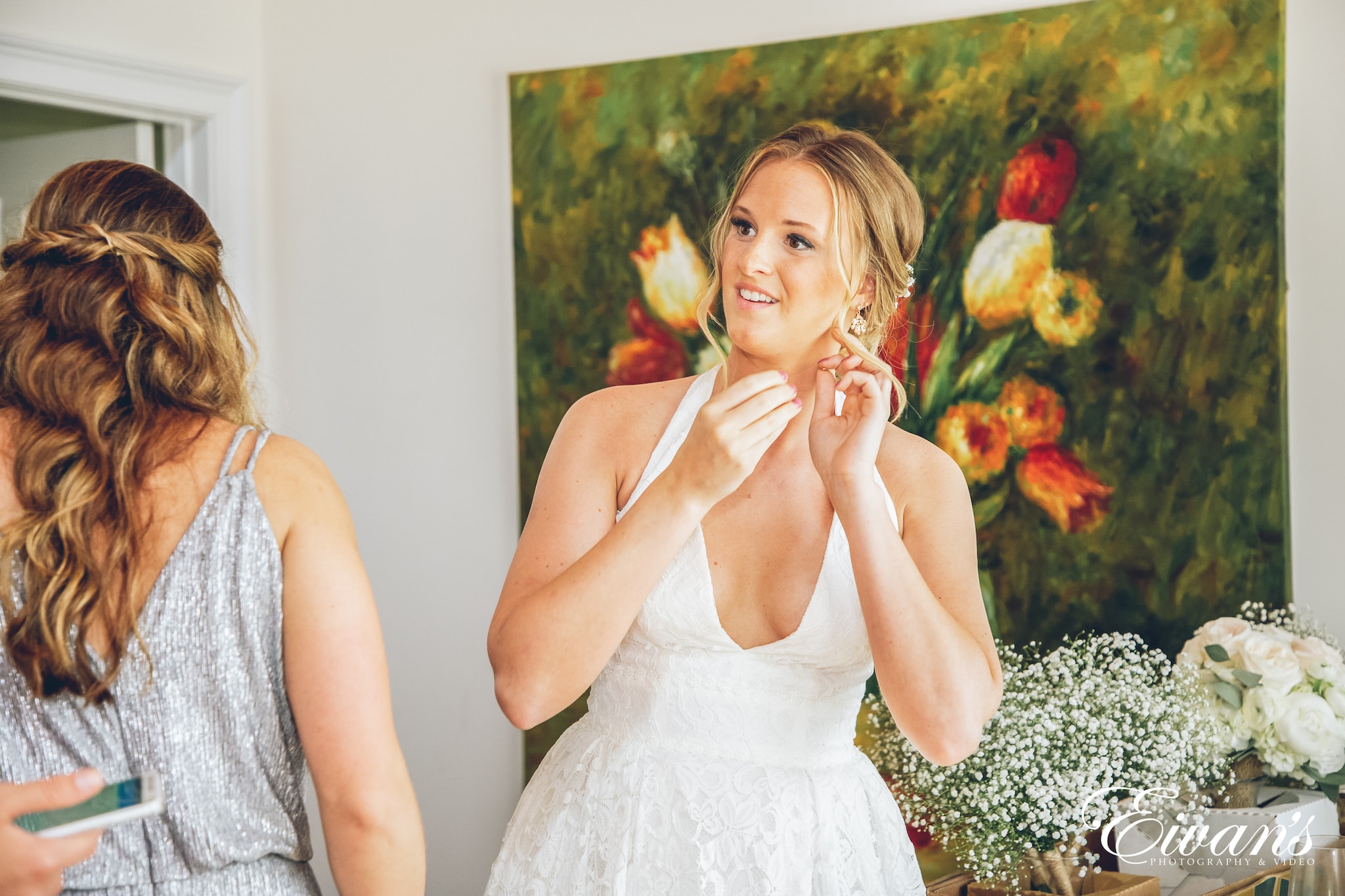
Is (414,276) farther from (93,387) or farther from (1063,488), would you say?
(93,387)

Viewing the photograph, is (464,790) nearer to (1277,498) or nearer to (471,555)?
(471,555)

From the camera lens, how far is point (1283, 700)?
1.79m

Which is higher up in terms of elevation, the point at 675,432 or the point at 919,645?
the point at 675,432

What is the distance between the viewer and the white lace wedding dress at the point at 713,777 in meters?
1.38

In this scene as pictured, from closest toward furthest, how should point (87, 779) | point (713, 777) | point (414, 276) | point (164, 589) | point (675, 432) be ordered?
point (87, 779) < point (164, 589) < point (713, 777) < point (675, 432) < point (414, 276)

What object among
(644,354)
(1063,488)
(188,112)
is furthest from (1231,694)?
(188,112)

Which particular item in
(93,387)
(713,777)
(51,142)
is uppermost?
(51,142)

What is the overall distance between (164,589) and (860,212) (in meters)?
0.95

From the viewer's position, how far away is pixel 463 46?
2812 millimetres

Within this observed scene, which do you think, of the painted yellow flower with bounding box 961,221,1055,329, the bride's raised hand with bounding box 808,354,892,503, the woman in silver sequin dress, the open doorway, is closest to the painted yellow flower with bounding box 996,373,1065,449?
the painted yellow flower with bounding box 961,221,1055,329

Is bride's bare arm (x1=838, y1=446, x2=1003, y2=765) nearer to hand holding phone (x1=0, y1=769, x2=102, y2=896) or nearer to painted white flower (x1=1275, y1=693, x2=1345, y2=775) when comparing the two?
painted white flower (x1=1275, y1=693, x2=1345, y2=775)

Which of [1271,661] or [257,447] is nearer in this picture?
[257,447]

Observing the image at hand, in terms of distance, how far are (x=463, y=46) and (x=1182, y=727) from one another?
2142mm

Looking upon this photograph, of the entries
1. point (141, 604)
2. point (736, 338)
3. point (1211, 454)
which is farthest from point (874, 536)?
point (1211, 454)
